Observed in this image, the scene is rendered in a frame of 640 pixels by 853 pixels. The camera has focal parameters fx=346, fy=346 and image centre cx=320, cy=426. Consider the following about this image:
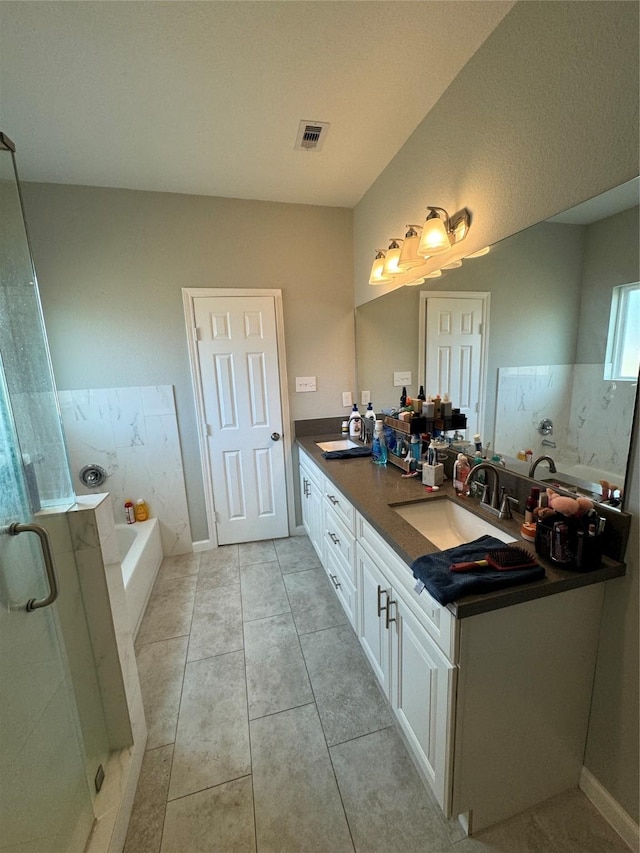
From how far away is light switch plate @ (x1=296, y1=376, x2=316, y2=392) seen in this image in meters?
2.87

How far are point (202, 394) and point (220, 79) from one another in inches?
70.9

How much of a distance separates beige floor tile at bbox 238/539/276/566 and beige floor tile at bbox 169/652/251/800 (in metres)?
0.89

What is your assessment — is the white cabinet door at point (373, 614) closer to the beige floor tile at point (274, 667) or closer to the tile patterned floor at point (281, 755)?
the tile patterned floor at point (281, 755)

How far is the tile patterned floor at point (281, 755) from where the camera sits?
Answer: 3.64 ft

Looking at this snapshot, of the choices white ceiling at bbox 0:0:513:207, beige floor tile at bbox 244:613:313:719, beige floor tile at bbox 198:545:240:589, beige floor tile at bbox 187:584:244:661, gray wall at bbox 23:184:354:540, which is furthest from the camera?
beige floor tile at bbox 198:545:240:589

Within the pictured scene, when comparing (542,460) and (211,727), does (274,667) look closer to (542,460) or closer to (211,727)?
(211,727)

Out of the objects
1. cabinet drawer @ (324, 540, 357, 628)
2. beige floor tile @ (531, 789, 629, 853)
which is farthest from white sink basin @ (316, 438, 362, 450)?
beige floor tile @ (531, 789, 629, 853)

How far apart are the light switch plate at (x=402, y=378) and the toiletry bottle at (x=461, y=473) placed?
0.76 meters

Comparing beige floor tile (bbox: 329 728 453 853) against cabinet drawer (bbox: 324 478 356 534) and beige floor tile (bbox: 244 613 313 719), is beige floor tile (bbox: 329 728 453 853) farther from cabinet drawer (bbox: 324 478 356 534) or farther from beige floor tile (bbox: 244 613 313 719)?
cabinet drawer (bbox: 324 478 356 534)

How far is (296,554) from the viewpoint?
2.79 m

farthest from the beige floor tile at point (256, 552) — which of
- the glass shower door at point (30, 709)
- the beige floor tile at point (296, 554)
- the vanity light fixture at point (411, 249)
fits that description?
the vanity light fixture at point (411, 249)

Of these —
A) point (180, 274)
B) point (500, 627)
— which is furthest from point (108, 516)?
point (180, 274)

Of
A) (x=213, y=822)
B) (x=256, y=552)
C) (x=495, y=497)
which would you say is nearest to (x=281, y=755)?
(x=213, y=822)

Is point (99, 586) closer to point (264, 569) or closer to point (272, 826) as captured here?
point (272, 826)
